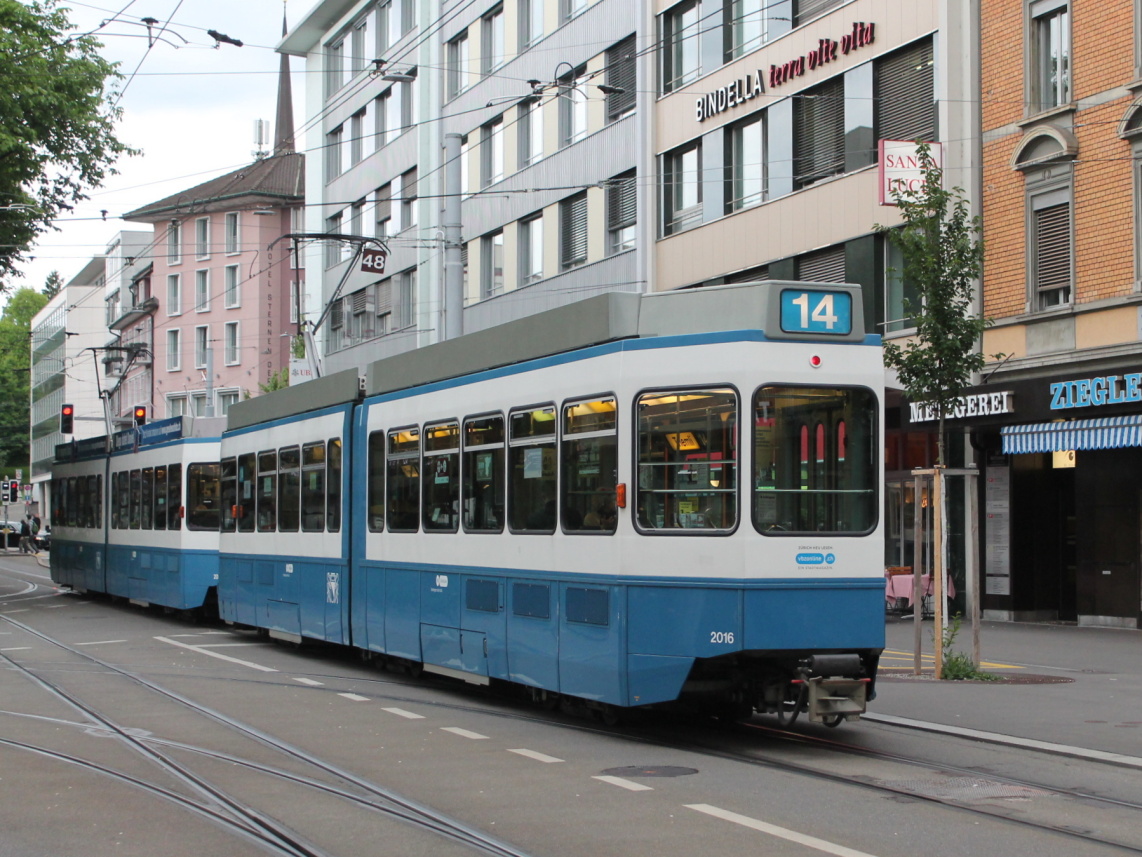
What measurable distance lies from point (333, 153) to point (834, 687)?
43.3 metres

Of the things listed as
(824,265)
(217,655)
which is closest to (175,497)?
(217,655)

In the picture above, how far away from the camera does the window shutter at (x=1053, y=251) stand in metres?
22.0

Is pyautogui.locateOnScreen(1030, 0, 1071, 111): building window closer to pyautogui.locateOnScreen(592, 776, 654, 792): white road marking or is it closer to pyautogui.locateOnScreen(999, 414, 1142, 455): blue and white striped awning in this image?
pyautogui.locateOnScreen(999, 414, 1142, 455): blue and white striped awning

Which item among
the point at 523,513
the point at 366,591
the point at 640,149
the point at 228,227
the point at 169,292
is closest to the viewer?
the point at 523,513

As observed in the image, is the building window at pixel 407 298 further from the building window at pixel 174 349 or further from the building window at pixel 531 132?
the building window at pixel 174 349

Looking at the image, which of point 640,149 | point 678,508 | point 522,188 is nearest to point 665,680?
point 678,508

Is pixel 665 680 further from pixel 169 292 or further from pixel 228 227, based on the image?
pixel 169 292

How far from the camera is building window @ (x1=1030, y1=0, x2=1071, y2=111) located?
72.5ft

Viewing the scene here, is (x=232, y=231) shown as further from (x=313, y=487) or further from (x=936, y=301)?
(x=936, y=301)

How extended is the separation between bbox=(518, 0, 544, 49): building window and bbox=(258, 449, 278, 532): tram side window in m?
19.5

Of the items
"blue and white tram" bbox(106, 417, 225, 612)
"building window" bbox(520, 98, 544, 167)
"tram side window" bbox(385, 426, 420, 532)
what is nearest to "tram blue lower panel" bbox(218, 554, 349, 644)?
"tram side window" bbox(385, 426, 420, 532)

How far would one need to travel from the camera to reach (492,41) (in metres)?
38.9

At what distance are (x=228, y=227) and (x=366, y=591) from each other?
59.8 m

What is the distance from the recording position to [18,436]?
120m
